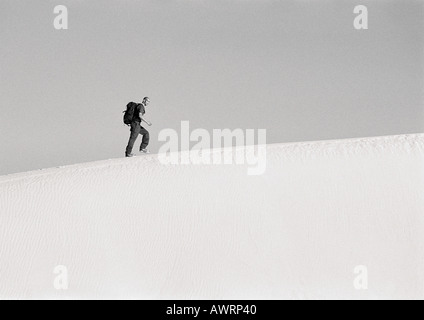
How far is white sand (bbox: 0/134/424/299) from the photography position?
676cm

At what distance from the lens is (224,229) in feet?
24.5

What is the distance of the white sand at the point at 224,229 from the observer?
6762mm

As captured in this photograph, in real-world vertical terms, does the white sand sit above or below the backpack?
below

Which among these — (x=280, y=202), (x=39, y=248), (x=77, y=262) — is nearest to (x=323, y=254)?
(x=280, y=202)

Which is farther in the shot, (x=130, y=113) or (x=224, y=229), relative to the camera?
(x=130, y=113)

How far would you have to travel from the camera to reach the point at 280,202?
311 inches

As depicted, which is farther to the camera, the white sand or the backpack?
the backpack

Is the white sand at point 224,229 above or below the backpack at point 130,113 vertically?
below

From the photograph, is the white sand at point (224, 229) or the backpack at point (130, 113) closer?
the white sand at point (224, 229)

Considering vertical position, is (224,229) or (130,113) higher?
(130,113)
